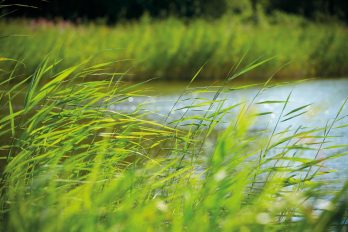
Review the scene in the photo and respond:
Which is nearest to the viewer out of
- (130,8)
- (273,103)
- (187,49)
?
(273,103)

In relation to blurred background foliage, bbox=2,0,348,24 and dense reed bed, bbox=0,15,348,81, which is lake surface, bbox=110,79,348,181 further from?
blurred background foliage, bbox=2,0,348,24

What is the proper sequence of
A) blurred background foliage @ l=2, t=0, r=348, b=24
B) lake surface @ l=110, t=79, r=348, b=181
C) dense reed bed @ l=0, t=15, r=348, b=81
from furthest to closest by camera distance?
blurred background foliage @ l=2, t=0, r=348, b=24 < dense reed bed @ l=0, t=15, r=348, b=81 < lake surface @ l=110, t=79, r=348, b=181

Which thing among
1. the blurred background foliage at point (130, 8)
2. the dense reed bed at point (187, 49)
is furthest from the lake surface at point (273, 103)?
the blurred background foliage at point (130, 8)

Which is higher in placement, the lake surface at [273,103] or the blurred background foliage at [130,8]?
the lake surface at [273,103]

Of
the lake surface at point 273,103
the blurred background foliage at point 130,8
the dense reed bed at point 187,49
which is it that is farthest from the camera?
the blurred background foliage at point 130,8

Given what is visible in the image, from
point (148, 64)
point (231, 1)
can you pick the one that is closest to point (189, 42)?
point (148, 64)

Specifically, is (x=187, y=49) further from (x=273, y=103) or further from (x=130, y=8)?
(x=130, y=8)

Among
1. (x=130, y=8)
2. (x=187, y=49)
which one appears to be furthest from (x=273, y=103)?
(x=130, y=8)

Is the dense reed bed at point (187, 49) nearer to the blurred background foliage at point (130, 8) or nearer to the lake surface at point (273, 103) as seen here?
the lake surface at point (273, 103)

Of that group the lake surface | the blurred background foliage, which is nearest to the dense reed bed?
the lake surface


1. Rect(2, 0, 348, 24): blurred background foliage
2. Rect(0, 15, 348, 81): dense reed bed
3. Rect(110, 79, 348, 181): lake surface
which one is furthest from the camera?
Rect(2, 0, 348, 24): blurred background foliage

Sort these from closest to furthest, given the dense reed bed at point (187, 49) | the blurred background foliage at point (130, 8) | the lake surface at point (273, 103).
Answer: the lake surface at point (273, 103) → the dense reed bed at point (187, 49) → the blurred background foliage at point (130, 8)

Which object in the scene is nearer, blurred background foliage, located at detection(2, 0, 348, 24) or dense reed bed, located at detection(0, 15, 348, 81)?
dense reed bed, located at detection(0, 15, 348, 81)

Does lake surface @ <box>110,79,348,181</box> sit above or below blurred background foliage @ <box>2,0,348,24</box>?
above
